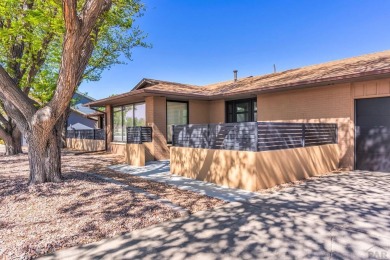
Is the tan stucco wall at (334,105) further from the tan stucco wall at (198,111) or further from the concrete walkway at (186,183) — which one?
the concrete walkway at (186,183)

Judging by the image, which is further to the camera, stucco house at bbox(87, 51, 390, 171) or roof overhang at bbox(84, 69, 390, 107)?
stucco house at bbox(87, 51, 390, 171)

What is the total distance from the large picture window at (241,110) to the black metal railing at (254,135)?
3.97 meters

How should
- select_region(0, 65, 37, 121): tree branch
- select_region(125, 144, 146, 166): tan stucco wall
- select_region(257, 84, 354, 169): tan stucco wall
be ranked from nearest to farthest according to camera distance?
select_region(0, 65, 37, 121): tree branch < select_region(257, 84, 354, 169): tan stucco wall < select_region(125, 144, 146, 166): tan stucco wall

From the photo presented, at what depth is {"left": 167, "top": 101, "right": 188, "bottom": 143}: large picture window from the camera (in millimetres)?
12070

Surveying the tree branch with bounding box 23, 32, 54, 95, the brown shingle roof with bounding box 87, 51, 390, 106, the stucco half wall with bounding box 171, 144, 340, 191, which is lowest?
the stucco half wall with bounding box 171, 144, 340, 191

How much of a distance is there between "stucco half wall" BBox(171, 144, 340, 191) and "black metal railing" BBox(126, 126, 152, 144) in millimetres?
3005

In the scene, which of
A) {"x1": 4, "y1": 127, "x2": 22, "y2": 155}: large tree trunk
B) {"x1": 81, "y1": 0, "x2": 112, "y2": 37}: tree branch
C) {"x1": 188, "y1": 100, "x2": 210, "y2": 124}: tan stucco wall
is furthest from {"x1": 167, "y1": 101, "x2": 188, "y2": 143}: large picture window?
{"x1": 4, "y1": 127, "x2": 22, "y2": 155}: large tree trunk

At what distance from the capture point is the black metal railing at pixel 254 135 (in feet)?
20.4

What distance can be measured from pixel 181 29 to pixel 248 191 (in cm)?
1461

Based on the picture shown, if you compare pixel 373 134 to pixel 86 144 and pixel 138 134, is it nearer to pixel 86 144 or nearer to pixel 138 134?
pixel 138 134

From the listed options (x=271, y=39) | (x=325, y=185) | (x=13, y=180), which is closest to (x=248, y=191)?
(x=325, y=185)

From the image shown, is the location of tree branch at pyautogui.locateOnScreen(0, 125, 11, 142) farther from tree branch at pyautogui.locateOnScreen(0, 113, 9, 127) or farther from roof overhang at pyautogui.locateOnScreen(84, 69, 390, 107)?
roof overhang at pyautogui.locateOnScreen(84, 69, 390, 107)

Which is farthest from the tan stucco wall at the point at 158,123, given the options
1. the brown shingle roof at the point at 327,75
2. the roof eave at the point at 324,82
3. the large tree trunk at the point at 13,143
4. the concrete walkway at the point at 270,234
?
the large tree trunk at the point at 13,143

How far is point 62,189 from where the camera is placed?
571 centimetres
